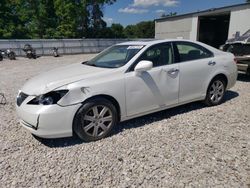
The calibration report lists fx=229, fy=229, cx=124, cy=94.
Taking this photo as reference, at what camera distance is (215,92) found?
200 inches

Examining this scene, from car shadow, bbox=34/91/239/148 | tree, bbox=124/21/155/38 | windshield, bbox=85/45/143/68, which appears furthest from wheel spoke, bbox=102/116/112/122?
tree, bbox=124/21/155/38

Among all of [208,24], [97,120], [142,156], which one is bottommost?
[142,156]

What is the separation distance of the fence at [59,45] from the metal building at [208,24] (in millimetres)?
6851

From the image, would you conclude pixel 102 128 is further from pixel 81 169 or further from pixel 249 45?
pixel 249 45

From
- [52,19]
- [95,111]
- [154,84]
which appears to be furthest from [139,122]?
[52,19]

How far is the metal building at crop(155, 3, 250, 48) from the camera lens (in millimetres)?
17984

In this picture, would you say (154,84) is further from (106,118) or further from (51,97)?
(51,97)

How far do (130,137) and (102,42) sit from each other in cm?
2288

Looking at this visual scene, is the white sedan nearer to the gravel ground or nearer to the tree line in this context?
the gravel ground

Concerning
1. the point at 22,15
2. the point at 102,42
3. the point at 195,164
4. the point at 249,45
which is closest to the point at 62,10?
the point at 22,15

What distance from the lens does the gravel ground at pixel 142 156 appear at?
2.69m

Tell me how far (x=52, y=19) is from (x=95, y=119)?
114 ft

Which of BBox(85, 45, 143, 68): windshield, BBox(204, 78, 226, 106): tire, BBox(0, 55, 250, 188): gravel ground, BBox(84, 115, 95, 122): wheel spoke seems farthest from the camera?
BBox(204, 78, 226, 106): tire

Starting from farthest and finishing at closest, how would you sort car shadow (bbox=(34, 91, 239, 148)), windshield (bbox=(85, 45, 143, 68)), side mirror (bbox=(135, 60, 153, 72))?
windshield (bbox=(85, 45, 143, 68)) → side mirror (bbox=(135, 60, 153, 72)) → car shadow (bbox=(34, 91, 239, 148))
